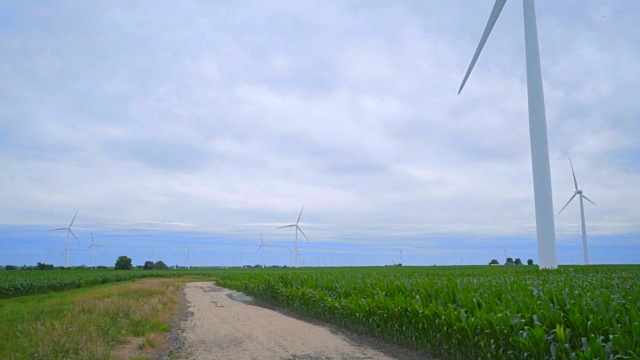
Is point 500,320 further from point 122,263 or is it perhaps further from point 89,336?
point 122,263

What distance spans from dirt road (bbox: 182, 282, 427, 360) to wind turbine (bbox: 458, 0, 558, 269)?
21.8 meters

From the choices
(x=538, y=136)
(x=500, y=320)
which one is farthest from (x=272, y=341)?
(x=538, y=136)

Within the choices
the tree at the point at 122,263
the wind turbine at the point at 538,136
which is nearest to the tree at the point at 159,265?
the tree at the point at 122,263

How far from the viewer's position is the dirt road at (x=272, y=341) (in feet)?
37.0

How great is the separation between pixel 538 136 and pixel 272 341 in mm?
26714

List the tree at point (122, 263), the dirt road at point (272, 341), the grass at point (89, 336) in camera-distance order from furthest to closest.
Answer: the tree at point (122, 263), the dirt road at point (272, 341), the grass at point (89, 336)

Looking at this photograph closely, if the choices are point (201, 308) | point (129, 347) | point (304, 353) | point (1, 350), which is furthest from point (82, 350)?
point (201, 308)

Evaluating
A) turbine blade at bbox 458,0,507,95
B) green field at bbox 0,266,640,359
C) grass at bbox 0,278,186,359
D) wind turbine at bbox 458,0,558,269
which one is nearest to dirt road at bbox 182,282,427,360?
green field at bbox 0,266,640,359

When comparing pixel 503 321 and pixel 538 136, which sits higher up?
pixel 538 136

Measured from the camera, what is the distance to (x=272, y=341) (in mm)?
12773

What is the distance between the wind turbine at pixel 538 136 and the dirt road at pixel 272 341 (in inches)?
860

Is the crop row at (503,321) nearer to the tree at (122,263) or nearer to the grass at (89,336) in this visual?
the grass at (89,336)

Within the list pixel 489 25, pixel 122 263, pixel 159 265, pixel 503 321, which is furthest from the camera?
pixel 159 265

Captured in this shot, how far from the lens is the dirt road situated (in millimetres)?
11281
